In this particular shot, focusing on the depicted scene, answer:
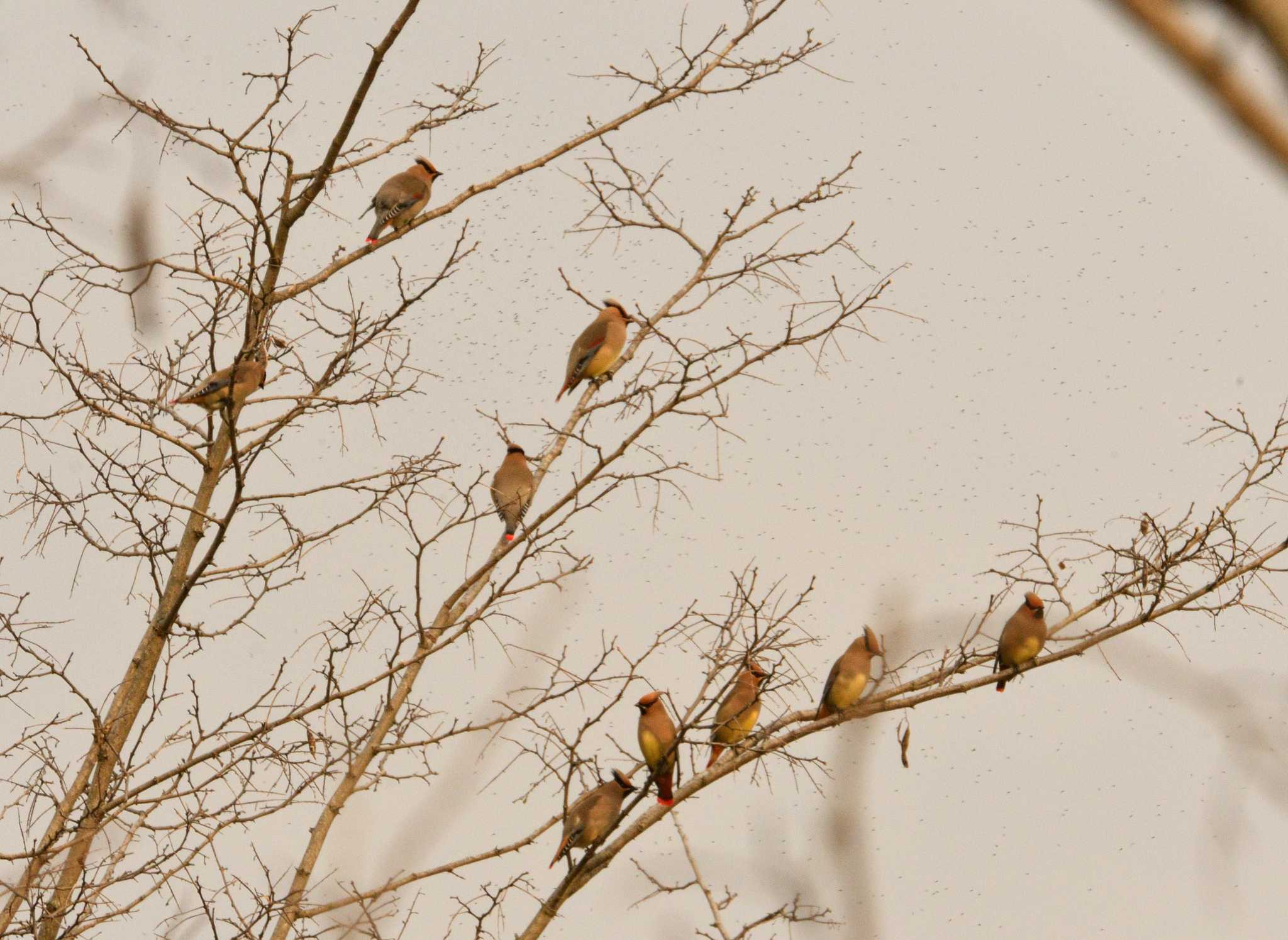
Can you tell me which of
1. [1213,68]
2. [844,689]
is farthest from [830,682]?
[1213,68]

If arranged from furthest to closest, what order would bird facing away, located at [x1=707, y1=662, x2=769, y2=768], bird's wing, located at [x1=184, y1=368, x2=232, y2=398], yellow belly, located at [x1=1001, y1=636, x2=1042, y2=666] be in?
bird's wing, located at [x1=184, y1=368, x2=232, y2=398] → yellow belly, located at [x1=1001, y1=636, x2=1042, y2=666] → bird facing away, located at [x1=707, y1=662, x2=769, y2=768]

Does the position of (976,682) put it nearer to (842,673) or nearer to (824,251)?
(842,673)

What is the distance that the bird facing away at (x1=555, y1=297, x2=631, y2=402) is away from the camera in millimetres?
6191

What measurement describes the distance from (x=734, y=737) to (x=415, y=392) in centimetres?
184

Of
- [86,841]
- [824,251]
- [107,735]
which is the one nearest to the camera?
[86,841]

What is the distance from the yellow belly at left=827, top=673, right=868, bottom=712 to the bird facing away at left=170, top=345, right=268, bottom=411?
2400mm

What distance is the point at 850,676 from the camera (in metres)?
5.40

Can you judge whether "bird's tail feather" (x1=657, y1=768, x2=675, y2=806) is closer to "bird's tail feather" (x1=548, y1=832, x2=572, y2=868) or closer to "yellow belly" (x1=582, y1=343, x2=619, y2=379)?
"bird's tail feather" (x1=548, y1=832, x2=572, y2=868)

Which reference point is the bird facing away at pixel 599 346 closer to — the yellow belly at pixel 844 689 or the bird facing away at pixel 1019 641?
the yellow belly at pixel 844 689

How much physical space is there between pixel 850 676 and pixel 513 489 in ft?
5.53

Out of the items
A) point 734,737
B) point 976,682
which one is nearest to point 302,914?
point 734,737

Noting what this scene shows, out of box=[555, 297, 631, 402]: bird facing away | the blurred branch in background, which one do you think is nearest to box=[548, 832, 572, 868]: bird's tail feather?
box=[555, 297, 631, 402]: bird facing away

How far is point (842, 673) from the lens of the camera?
213 inches

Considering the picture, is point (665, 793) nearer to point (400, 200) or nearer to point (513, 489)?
point (513, 489)
